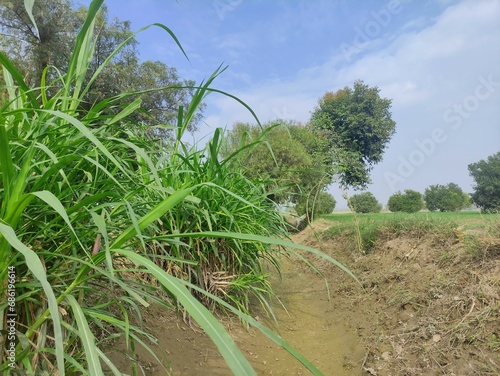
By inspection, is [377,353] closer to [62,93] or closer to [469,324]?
[469,324]

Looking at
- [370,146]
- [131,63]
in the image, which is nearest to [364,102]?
[370,146]

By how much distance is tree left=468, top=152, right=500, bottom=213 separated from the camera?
61.4ft

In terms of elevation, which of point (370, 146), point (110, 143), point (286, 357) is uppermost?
point (370, 146)

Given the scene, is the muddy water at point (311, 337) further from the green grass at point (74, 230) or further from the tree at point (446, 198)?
the tree at point (446, 198)

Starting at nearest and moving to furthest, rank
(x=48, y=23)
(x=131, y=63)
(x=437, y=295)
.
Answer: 1. (x=437, y=295)
2. (x=48, y=23)
3. (x=131, y=63)

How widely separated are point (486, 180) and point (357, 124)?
8203mm

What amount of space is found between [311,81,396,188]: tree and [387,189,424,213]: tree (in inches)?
246

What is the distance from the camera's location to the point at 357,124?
23031mm

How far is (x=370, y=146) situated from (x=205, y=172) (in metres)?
23.6

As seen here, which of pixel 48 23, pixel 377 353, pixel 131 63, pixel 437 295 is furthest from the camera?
pixel 131 63

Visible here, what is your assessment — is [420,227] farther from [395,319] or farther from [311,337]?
[311,337]

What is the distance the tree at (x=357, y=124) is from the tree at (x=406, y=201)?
246 inches

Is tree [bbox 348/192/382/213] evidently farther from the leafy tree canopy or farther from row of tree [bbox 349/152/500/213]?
the leafy tree canopy

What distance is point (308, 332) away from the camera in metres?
2.56
